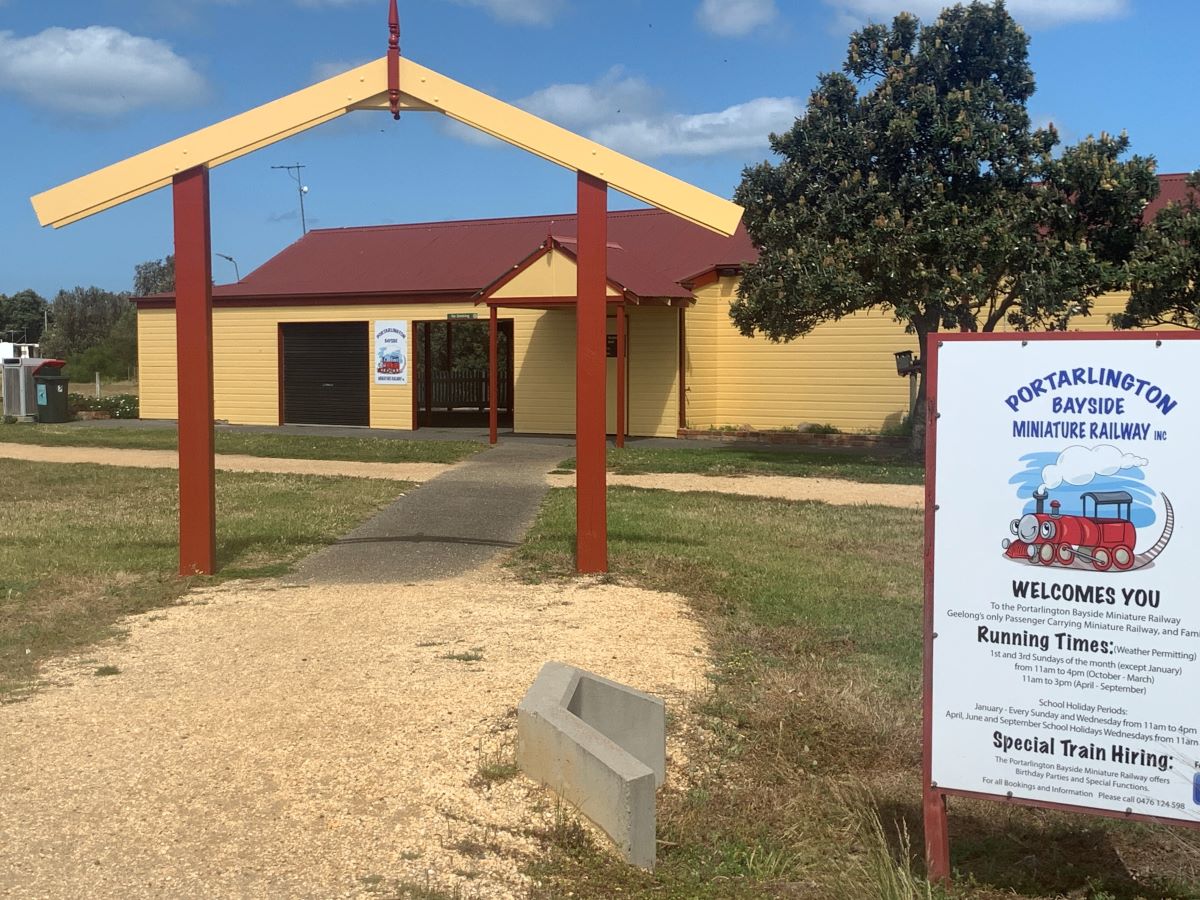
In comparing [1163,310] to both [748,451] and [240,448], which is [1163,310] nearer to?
[748,451]

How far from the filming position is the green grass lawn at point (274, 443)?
19.3 m

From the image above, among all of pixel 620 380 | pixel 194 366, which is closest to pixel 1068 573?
pixel 194 366

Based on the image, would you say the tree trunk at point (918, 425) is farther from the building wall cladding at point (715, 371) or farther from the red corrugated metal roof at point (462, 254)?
the red corrugated metal roof at point (462, 254)

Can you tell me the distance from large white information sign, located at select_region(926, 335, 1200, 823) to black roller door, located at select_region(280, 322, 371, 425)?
23615 mm

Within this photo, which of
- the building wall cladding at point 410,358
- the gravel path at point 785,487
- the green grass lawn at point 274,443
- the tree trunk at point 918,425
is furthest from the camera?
the building wall cladding at point 410,358

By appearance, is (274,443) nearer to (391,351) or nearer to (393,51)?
(391,351)

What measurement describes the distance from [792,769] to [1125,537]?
1.94 metres

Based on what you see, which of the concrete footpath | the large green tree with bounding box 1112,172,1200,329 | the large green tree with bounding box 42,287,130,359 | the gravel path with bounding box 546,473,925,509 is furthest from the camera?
the large green tree with bounding box 42,287,130,359

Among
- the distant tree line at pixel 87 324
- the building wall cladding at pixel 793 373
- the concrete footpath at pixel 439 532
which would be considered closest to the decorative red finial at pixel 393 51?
the concrete footpath at pixel 439 532

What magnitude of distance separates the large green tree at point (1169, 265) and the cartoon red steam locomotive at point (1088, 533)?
12.8 meters

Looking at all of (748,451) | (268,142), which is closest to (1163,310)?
(748,451)

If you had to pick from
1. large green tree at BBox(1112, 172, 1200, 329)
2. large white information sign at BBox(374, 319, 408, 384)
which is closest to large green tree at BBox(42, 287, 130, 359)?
large white information sign at BBox(374, 319, 408, 384)

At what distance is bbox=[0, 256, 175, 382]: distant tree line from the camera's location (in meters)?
51.3

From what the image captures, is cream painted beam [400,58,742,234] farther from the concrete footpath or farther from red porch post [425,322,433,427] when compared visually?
red porch post [425,322,433,427]
